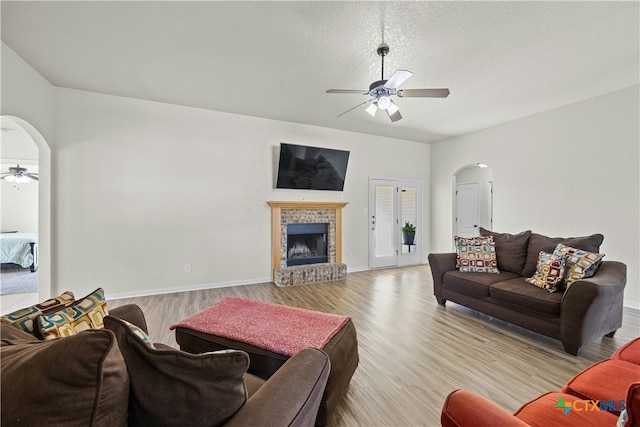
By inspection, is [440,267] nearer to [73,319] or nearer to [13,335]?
[73,319]

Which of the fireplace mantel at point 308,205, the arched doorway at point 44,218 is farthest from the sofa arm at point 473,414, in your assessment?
the arched doorway at point 44,218

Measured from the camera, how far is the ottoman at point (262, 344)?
1628mm

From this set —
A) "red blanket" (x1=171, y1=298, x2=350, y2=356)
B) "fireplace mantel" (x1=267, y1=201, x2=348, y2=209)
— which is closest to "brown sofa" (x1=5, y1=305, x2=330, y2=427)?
"red blanket" (x1=171, y1=298, x2=350, y2=356)

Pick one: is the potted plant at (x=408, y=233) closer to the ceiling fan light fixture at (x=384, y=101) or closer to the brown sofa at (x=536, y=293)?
the brown sofa at (x=536, y=293)

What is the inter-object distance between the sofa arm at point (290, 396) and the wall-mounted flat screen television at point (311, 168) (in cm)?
389

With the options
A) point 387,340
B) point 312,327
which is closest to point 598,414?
point 312,327

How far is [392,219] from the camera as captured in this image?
6.19 meters

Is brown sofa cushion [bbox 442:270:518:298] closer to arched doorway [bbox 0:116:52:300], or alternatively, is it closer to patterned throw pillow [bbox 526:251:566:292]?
patterned throw pillow [bbox 526:251:566:292]

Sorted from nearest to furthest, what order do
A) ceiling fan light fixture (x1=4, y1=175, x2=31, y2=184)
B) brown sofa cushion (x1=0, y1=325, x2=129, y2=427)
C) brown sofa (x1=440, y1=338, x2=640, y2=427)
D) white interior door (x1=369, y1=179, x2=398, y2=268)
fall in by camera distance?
brown sofa cushion (x1=0, y1=325, x2=129, y2=427) → brown sofa (x1=440, y1=338, x2=640, y2=427) → white interior door (x1=369, y1=179, x2=398, y2=268) → ceiling fan light fixture (x1=4, y1=175, x2=31, y2=184)

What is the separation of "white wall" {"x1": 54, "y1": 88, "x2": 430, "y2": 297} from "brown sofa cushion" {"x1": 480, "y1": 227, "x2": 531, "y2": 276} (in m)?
3.20

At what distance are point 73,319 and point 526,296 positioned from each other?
3.47 meters

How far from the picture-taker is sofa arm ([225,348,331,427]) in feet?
2.79

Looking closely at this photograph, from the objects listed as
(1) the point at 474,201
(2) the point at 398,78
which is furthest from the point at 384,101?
(1) the point at 474,201

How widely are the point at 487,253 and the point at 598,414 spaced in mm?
2680
